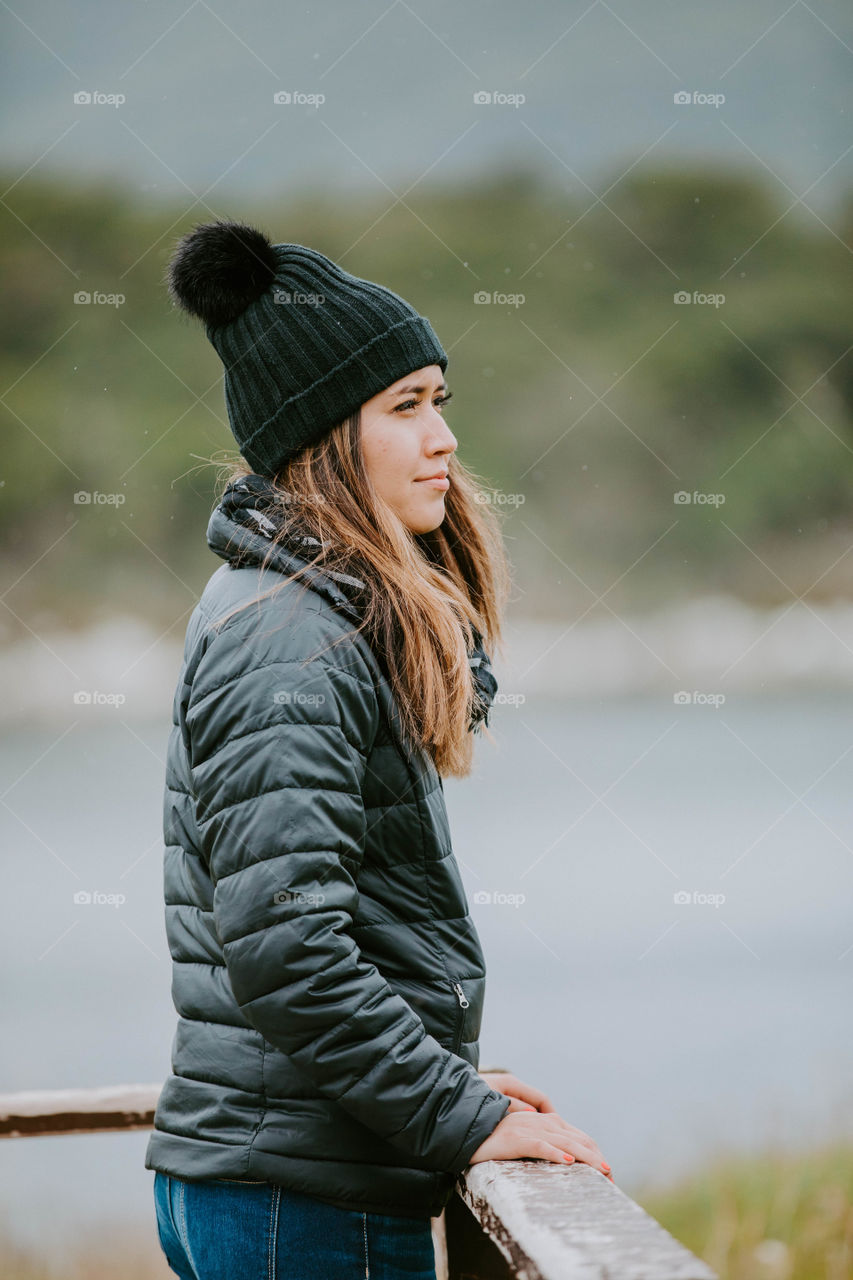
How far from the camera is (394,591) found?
99 cm

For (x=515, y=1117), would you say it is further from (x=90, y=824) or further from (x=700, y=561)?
(x=700, y=561)

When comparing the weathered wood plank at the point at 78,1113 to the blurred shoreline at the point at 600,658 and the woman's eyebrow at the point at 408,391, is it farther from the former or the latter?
the blurred shoreline at the point at 600,658

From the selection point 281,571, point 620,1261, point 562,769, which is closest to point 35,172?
point 562,769

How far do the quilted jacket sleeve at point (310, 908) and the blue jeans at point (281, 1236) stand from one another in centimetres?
10

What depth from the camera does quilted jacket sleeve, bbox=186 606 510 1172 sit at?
0.82m

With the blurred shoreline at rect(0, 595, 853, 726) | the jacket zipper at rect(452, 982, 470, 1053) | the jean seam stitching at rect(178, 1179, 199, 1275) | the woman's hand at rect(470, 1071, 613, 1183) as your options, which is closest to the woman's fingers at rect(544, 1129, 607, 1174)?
the woman's hand at rect(470, 1071, 613, 1183)

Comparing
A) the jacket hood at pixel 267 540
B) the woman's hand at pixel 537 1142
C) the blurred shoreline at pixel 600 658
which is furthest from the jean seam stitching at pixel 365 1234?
the blurred shoreline at pixel 600 658

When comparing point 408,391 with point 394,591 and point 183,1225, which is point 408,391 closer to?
point 394,591

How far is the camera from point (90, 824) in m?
5.77

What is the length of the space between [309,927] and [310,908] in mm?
13

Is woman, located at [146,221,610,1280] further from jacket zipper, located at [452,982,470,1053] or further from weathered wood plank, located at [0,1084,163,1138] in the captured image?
weathered wood plank, located at [0,1084,163,1138]

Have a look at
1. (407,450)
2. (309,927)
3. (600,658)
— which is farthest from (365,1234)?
(600,658)

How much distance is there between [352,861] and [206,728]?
149mm

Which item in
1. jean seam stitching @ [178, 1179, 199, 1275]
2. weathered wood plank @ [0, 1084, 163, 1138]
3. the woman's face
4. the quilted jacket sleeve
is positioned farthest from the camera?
weathered wood plank @ [0, 1084, 163, 1138]
